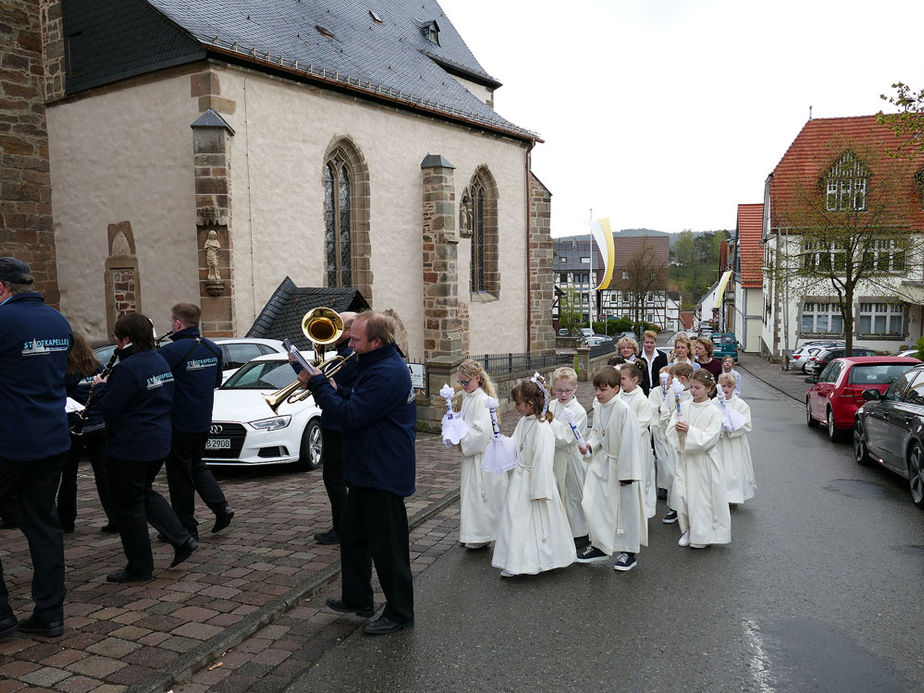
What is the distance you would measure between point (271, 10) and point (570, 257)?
76721mm

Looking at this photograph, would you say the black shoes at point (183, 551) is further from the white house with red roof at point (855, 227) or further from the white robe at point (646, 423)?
the white house with red roof at point (855, 227)

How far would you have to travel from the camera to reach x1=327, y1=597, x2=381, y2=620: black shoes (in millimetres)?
4719

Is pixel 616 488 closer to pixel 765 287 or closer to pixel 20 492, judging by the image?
pixel 20 492

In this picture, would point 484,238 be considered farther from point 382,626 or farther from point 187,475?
point 382,626

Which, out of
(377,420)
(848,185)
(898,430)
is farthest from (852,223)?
(377,420)

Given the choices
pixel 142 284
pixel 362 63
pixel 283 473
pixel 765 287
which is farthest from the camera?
pixel 765 287

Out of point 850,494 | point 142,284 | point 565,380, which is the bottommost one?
point 850,494

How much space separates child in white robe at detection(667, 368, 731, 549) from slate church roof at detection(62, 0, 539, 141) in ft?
40.8

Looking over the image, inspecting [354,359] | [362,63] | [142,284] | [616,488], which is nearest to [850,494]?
[616,488]

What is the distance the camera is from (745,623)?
4730mm

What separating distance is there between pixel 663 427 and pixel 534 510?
8.83ft

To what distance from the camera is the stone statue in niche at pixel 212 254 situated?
49.8 feet

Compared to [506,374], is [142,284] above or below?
above

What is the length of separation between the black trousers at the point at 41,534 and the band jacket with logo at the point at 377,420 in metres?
1.65
